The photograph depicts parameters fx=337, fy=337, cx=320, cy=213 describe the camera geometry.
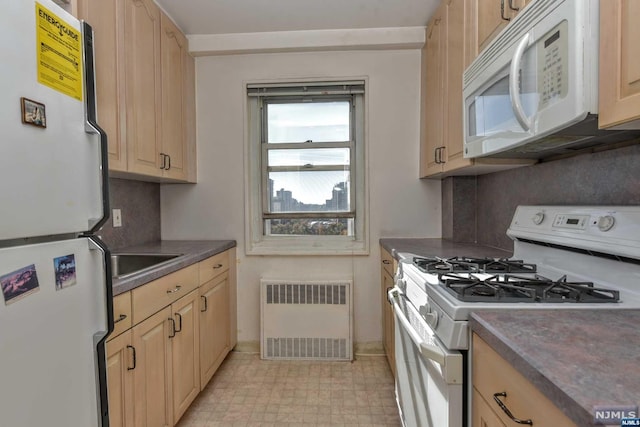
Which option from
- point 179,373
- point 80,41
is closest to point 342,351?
point 179,373

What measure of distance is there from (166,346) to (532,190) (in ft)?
6.30

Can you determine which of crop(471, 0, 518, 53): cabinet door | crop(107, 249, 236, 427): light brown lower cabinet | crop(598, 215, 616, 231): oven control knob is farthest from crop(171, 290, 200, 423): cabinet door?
crop(471, 0, 518, 53): cabinet door

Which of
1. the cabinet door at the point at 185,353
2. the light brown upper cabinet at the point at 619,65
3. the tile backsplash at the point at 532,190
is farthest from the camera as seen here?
the cabinet door at the point at 185,353

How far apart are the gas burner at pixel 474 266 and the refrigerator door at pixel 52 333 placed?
114 centimetres

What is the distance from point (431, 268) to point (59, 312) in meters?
1.22

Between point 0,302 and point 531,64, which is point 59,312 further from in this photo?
point 531,64

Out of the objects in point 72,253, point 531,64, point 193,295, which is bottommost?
point 193,295

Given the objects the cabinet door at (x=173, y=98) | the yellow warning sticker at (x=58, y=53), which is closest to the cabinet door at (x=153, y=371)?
the yellow warning sticker at (x=58, y=53)

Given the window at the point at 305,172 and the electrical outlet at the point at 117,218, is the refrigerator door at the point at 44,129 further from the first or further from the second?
the window at the point at 305,172

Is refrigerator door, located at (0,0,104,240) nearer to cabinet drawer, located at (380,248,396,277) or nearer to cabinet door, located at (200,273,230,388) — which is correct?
cabinet door, located at (200,273,230,388)

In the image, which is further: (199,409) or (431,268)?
(199,409)

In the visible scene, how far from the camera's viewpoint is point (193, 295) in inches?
73.9

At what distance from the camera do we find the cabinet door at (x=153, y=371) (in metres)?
1.36

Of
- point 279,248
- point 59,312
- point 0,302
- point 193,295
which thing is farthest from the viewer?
point 279,248
